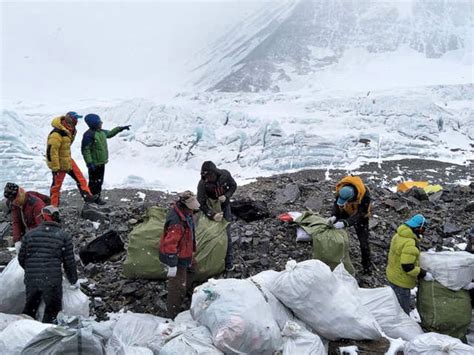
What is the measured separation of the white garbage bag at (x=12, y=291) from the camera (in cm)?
364

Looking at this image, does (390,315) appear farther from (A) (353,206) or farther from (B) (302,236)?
(B) (302,236)

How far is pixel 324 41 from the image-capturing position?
2828cm

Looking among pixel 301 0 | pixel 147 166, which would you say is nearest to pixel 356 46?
pixel 301 0

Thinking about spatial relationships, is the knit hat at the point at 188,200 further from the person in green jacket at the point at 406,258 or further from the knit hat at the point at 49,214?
the person in green jacket at the point at 406,258

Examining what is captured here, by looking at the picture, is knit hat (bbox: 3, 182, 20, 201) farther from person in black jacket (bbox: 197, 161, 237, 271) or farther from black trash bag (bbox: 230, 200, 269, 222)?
black trash bag (bbox: 230, 200, 269, 222)

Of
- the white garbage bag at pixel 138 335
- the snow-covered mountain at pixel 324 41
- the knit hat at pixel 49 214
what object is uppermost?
the snow-covered mountain at pixel 324 41

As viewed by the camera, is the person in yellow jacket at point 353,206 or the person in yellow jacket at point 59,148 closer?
the person in yellow jacket at point 353,206

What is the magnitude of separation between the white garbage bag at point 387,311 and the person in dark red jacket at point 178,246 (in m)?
1.27

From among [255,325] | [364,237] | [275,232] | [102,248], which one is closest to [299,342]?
[255,325]

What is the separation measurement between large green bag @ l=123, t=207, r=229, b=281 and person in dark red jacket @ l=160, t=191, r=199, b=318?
0.92ft

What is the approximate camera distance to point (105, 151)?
20.6 ft

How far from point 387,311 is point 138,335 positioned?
6.73 feet

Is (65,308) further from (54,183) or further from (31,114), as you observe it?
(31,114)

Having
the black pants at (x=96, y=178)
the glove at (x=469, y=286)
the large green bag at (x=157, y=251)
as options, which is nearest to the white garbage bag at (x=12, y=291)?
the large green bag at (x=157, y=251)
